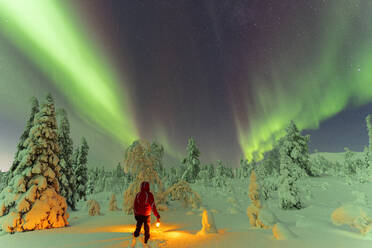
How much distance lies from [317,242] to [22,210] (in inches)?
509

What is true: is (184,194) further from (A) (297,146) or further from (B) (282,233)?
(A) (297,146)

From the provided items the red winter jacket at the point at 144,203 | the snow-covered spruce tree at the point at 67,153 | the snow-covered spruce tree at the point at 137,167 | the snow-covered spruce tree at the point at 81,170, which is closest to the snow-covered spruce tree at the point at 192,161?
the snow-covered spruce tree at the point at 81,170

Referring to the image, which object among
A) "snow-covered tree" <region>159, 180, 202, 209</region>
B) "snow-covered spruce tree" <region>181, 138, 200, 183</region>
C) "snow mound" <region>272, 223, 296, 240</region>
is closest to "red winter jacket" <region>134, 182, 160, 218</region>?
"snow mound" <region>272, 223, 296, 240</region>

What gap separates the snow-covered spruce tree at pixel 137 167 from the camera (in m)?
17.6

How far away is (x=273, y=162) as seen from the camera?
5778 centimetres

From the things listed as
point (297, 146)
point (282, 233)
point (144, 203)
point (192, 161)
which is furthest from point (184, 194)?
point (192, 161)

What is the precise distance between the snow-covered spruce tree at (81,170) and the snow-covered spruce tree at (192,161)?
2348 cm

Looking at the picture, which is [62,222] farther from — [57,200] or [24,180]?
[24,180]

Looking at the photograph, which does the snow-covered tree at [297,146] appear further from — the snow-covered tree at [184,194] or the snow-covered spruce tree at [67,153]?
the snow-covered spruce tree at [67,153]

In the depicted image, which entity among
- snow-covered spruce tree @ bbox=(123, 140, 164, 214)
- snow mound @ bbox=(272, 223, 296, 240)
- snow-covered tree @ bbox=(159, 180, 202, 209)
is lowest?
snow mound @ bbox=(272, 223, 296, 240)

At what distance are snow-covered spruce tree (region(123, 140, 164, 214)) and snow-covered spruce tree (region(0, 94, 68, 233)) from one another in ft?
22.2

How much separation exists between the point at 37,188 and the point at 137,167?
8540 millimetres

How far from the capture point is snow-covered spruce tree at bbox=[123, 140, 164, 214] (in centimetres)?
1764

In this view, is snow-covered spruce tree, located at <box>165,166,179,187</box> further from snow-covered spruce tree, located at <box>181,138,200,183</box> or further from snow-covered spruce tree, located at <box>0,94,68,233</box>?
snow-covered spruce tree, located at <box>0,94,68,233</box>
